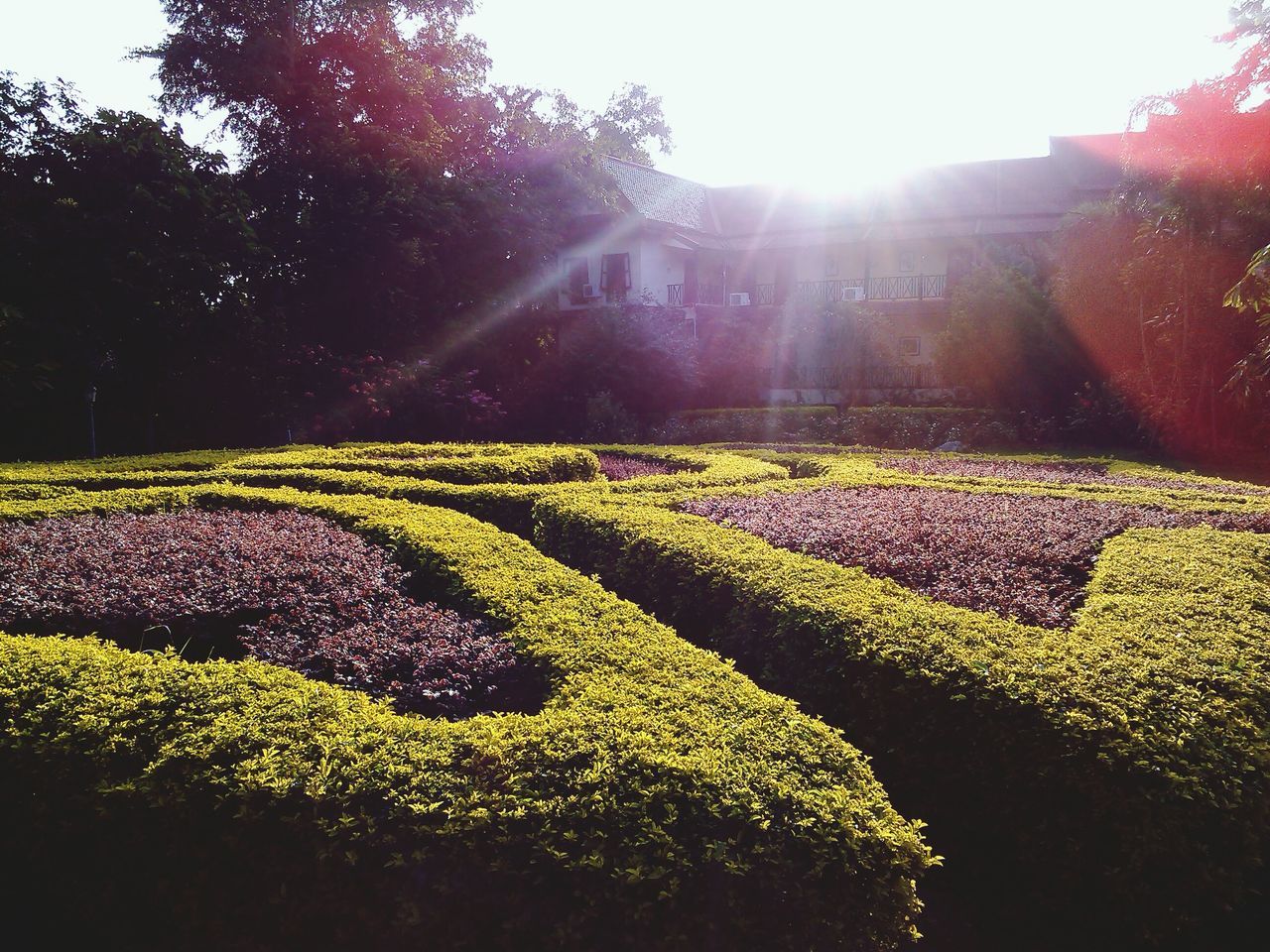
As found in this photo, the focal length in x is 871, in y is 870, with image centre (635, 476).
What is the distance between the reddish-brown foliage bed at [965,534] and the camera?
5242 mm

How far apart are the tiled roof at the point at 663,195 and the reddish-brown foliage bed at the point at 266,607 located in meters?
26.5

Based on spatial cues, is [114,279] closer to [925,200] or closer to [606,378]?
[606,378]

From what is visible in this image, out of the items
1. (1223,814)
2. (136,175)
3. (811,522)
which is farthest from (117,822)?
(136,175)

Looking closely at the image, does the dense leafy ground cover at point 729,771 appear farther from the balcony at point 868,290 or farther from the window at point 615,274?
the balcony at point 868,290

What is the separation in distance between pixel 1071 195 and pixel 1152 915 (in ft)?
119

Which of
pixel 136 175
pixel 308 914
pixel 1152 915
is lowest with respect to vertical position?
pixel 1152 915

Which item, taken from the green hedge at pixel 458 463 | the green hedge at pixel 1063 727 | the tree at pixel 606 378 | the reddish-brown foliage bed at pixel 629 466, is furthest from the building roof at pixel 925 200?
the green hedge at pixel 1063 727

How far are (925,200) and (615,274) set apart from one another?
13.5m

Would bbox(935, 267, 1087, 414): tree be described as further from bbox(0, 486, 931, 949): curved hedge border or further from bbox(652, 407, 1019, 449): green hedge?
bbox(0, 486, 931, 949): curved hedge border

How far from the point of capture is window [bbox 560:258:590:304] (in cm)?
3294

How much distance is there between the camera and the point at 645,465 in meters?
12.8

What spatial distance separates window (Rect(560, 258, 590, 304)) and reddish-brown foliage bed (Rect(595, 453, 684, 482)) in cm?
2017

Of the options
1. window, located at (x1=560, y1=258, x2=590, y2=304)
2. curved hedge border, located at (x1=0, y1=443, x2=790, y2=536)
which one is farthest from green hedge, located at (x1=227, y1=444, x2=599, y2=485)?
window, located at (x1=560, y1=258, x2=590, y2=304)

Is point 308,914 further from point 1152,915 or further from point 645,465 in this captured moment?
point 645,465
